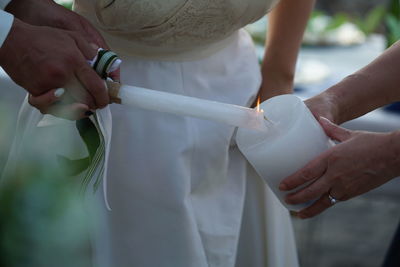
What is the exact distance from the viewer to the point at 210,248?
1091mm

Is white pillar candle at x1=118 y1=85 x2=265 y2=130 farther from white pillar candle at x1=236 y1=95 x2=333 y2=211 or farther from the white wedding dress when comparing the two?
the white wedding dress

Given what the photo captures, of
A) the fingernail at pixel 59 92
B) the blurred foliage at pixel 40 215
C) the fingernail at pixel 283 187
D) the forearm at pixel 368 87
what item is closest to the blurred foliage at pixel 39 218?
the blurred foliage at pixel 40 215

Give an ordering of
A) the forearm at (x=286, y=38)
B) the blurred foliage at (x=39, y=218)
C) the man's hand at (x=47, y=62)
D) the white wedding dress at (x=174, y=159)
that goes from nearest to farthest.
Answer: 1. the man's hand at (x=47, y=62)
2. the blurred foliage at (x=39, y=218)
3. the white wedding dress at (x=174, y=159)
4. the forearm at (x=286, y=38)

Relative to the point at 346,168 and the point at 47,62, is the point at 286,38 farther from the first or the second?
the point at 47,62

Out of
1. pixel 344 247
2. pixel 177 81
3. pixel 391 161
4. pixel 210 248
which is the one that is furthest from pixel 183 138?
pixel 344 247

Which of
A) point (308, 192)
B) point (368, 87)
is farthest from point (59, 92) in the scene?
point (368, 87)

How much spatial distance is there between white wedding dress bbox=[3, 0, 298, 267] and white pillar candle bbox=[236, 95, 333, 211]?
158mm

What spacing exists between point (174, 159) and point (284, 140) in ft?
0.75

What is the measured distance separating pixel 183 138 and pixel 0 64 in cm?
33

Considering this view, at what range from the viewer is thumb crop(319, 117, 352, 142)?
96 centimetres

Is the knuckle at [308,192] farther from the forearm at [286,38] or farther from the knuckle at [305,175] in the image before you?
the forearm at [286,38]

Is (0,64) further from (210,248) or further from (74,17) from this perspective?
(210,248)

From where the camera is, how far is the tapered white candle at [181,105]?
812 mm

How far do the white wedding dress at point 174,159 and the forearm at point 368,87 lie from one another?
16 centimetres
